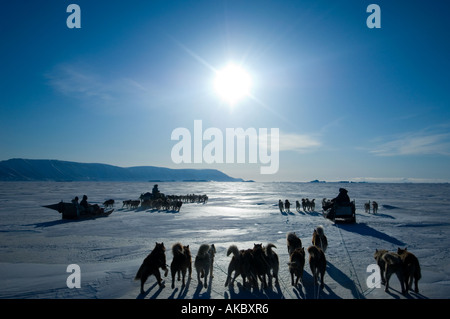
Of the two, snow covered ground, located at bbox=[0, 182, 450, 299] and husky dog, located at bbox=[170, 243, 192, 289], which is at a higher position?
husky dog, located at bbox=[170, 243, 192, 289]

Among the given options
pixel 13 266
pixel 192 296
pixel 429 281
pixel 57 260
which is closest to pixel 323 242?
pixel 429 281

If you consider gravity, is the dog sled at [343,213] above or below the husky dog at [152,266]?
below

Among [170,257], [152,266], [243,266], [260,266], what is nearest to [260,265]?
[260,266]

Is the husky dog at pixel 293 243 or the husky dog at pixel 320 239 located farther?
the husky dog at pixel 320 239

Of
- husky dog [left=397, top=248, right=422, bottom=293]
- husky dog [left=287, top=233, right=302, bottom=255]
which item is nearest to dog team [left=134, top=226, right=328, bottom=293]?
husky dog [left=287, top=233, right=302, bottom=255]

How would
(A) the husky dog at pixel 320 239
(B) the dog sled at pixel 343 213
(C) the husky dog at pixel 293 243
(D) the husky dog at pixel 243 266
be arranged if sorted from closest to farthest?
(D) the husky dog at pixel 243 266, (C) the husky dog at pixel 293 243, (A) the husky dog at pixel 320 239, (B) the dog sled at pixel 343 213

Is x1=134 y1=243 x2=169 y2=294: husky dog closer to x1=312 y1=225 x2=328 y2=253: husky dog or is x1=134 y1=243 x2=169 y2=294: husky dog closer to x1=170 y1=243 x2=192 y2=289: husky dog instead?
x1=170 y1=243 x2=192 y2=289: husky dog

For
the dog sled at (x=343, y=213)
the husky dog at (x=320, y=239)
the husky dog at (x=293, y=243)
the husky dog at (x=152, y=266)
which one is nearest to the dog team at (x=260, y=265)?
the husky dog at (x=152, y=266)

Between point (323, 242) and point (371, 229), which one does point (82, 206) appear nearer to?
point (323, 242)

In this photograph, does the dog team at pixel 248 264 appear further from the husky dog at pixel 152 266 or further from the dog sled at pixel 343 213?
the dog sled at pixel 343 213

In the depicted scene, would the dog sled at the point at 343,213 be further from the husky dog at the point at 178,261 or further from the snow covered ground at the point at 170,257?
the husky dog at the point at 178,261

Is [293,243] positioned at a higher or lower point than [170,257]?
higher

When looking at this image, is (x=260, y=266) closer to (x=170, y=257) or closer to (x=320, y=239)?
(x=320, y=239)

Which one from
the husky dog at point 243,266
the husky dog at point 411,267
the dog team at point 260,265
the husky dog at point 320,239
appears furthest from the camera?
the husky dog at point 320,239
